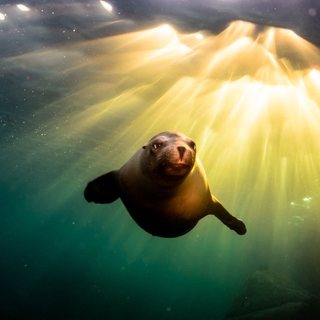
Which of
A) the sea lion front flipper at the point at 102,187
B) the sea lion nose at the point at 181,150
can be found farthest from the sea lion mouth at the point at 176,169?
the sea lion front flipper at the point at 102,187

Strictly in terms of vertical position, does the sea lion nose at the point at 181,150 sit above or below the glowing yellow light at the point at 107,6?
below

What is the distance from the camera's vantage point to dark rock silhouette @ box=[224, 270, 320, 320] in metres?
11.4

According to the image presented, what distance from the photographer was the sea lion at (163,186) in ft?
7.98

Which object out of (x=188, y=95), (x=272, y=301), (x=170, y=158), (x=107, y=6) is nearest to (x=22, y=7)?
(x=107, y=6)

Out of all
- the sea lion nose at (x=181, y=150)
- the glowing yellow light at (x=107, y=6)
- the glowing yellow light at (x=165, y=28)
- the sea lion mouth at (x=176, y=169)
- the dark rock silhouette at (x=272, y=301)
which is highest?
the glowing yellow light at (x=107, y=6)

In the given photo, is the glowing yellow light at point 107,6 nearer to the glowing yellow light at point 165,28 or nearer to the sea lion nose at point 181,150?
the glowing yellow light at point 165,28

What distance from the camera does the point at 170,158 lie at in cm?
232

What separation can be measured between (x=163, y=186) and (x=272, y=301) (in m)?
13.8

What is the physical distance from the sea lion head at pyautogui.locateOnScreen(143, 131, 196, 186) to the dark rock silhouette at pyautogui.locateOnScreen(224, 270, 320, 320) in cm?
1246

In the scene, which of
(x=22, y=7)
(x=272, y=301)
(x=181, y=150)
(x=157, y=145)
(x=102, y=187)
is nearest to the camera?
(x=181, y=150)

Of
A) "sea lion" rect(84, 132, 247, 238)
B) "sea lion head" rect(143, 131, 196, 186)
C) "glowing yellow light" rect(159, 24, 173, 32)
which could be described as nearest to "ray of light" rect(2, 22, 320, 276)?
"glowing yellow light" rect(159, 24, 173, 32)

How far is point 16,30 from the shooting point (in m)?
8.43

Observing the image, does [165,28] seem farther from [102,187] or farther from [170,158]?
[170,158]

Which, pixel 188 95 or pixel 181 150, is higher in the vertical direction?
pixel 181 150
